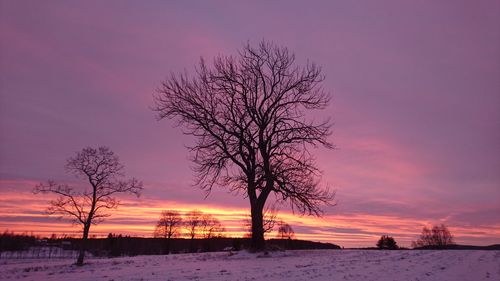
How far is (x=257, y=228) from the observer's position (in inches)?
1289

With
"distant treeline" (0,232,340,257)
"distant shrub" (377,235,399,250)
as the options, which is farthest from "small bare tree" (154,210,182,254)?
"distant shrub" (377,235,399,250)

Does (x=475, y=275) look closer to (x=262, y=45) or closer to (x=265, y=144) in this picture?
(x=265, y=144)

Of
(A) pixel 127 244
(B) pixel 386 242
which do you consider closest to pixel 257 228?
(B) pixel 386 242

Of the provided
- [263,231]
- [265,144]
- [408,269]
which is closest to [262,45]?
[265,144]

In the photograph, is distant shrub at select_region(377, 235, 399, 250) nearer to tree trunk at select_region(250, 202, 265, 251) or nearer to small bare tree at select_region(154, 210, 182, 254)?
tree trunk at select_region(250, 202, 265, 251)

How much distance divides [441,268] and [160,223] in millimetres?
129128

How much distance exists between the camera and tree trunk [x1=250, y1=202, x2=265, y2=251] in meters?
32.0

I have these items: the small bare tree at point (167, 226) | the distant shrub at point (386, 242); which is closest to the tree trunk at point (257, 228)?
the distant shrub at point (386, 242)

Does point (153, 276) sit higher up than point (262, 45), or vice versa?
point (262, 45)

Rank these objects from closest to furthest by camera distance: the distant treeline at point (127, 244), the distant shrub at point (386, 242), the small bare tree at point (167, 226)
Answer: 1. the distant shrub at point (386, 242)
2. the distant treeline at point (127, 244)
3. the small bare tree at point (167, 226)

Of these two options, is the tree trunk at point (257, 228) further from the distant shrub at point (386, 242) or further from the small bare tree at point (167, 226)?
the small bare tree at point (167, 226)

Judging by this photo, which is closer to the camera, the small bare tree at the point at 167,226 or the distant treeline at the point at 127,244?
the distant treeline at the point at 127,244

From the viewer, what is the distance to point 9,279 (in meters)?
21.2

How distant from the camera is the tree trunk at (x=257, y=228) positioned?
32000 millimetres
